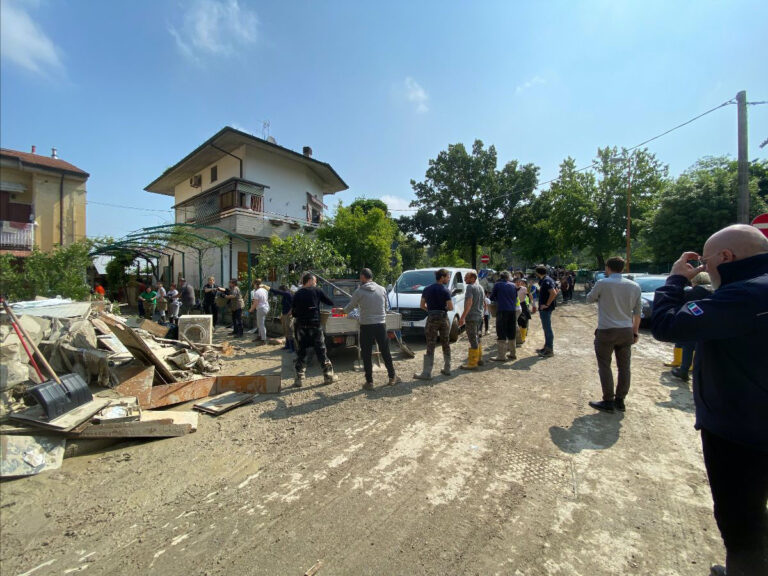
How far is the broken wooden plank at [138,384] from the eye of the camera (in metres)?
4.75

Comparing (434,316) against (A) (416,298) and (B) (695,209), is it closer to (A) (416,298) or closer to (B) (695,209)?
(A) (416,298)

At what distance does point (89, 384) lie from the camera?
5012 millimetres

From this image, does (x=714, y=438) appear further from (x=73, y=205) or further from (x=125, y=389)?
(x=73, y=205)

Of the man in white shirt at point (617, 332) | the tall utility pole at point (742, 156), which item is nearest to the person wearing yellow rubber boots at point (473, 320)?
the man in white shirt at point (617, 332)

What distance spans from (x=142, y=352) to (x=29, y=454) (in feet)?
7.42

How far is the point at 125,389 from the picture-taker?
4746 millimetres

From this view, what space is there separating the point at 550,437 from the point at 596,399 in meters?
1.66

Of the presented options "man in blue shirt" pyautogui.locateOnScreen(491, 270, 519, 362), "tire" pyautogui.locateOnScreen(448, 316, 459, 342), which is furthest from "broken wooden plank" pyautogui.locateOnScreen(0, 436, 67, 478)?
"tire" pyautogui.locateOnScreen(448, 316, 459, 342)

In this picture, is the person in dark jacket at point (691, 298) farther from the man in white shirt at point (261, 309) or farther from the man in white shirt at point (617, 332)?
the man in white shirt at point (261, 309)

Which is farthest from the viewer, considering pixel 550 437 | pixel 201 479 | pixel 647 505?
pixel 550 437

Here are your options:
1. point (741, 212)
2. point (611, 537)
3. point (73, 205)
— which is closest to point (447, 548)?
point (611, 537)

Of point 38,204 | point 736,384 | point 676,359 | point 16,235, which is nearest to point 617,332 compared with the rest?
point 736,384

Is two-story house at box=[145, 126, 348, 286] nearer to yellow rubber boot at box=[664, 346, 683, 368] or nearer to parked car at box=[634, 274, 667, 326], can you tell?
parked car at box=[634, 274, 667, 326]

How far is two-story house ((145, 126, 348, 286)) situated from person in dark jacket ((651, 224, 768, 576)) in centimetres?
1656
